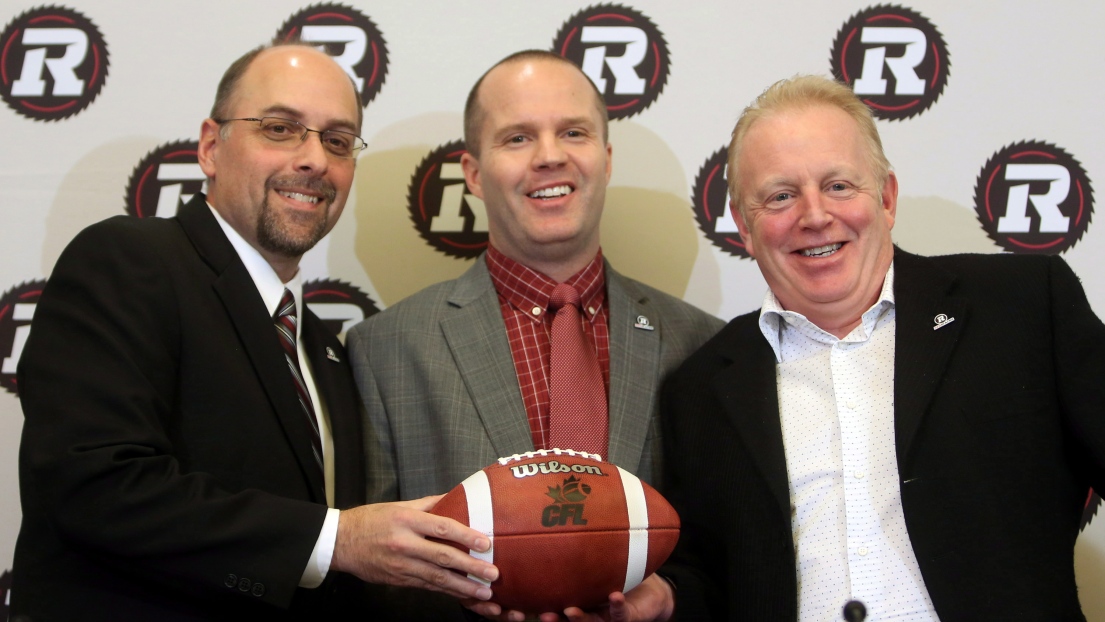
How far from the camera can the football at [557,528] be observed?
1447 mm

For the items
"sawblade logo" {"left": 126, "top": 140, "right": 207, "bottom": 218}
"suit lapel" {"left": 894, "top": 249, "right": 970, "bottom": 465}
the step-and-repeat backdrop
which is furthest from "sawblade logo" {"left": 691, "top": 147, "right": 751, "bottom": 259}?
"sawblade logo" {"left": 126, "top": 140, "right": 207, "bottom": 218}

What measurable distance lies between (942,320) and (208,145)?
5.14 ft

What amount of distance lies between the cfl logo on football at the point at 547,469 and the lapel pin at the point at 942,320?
70cm

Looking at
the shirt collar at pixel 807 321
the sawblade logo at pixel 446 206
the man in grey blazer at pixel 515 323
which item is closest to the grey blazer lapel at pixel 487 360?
the man in grey blazer at pixel 515 323

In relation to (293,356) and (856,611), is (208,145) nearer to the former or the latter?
(293,356)

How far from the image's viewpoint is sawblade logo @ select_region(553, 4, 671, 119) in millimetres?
2576

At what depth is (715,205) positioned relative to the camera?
2584 millimetres

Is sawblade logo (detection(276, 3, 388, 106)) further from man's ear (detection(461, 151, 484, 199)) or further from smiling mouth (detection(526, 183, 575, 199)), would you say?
smiling mouth (detection(526, 183, 575, 199))

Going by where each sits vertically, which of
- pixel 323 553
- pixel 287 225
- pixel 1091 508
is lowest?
pixel 1091 508

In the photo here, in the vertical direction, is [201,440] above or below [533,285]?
below

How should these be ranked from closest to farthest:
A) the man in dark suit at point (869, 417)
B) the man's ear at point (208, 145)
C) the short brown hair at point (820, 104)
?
1. the man in dark suit at point (869, 417)
2. the short brown hair at point (820, 104)
3. the man's ear at point (208, 145)

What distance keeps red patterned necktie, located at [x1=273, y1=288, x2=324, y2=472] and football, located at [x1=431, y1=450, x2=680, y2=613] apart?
422mm

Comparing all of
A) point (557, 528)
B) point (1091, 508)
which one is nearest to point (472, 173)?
point (557, 528)

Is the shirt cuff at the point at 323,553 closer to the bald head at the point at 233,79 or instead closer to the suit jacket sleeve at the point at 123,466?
the suit jacket sleeve at the point at 123,466
